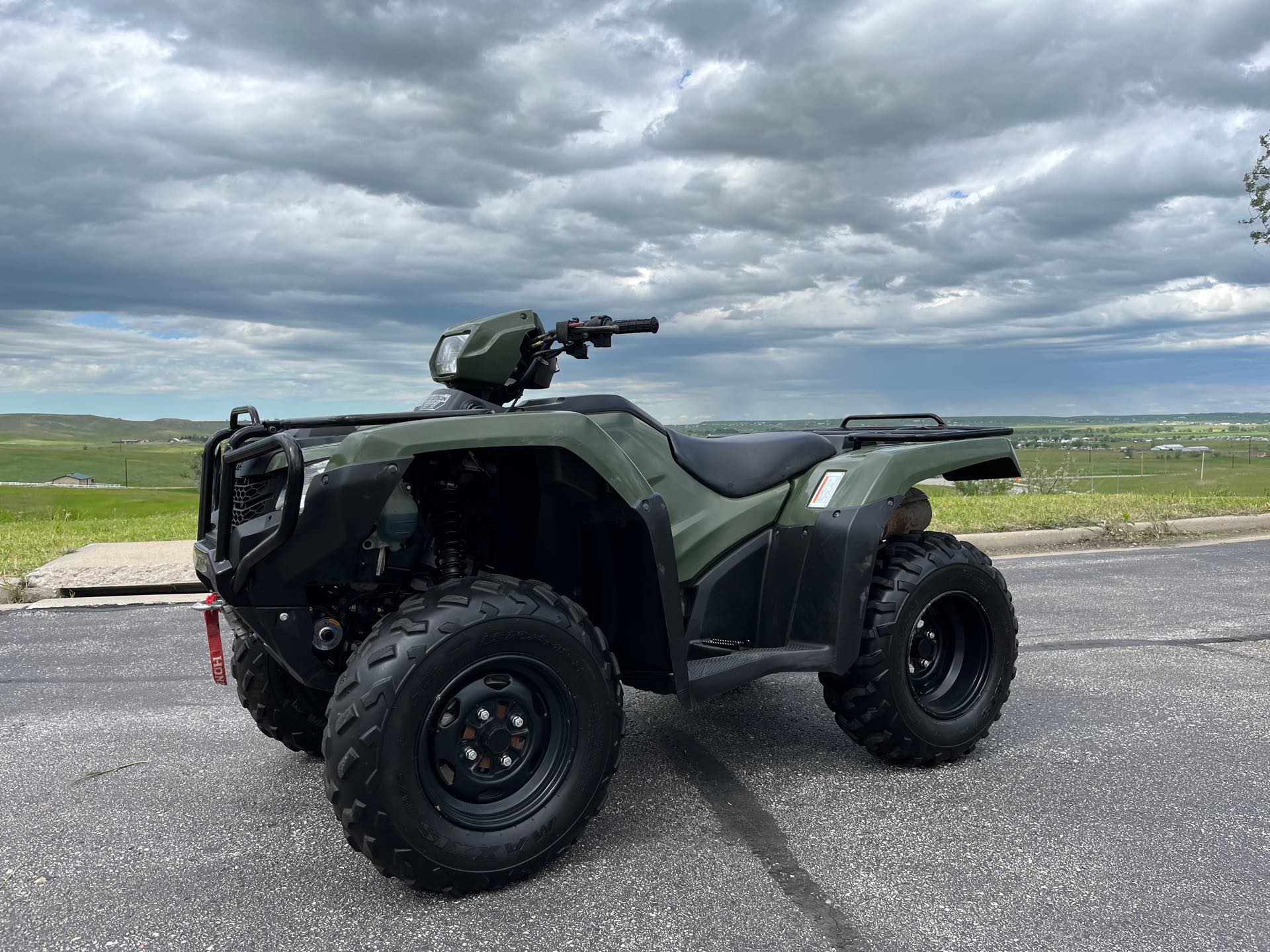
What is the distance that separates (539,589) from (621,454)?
1.64ft

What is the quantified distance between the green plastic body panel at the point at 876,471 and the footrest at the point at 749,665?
494 mm

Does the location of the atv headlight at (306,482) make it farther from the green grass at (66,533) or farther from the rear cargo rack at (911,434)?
the green grass at (66,533)

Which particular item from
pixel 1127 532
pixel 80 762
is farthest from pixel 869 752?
pixel 1127 532

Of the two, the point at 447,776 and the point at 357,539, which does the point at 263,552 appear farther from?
the point at 447,776

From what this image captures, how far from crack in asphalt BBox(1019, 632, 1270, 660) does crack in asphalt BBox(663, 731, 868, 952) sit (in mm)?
2672

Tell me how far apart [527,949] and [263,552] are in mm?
1280

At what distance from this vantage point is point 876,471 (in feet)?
12.2

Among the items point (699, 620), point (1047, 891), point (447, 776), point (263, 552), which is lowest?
point (1047, 891)

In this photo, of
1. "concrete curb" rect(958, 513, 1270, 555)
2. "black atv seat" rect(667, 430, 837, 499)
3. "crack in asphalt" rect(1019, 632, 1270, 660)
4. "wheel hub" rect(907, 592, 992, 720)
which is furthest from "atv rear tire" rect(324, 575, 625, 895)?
"concrete curb" rect(958, 513, 1270, 555)

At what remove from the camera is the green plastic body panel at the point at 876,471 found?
3.67 meters

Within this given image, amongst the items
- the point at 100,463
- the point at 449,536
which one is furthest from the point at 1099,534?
the point at 100,463

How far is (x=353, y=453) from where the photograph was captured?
2.62m

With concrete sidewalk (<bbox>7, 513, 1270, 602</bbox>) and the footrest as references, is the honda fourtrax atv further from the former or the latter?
concrete sidewalk (<bbox>7, 513, 1270, 602</bbox>)

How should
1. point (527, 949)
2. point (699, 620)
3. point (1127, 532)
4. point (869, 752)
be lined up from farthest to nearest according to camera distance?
1. point (1127, 532)
2. point (869, 752)
3. point (699, 620)
4. point (527, 949)
